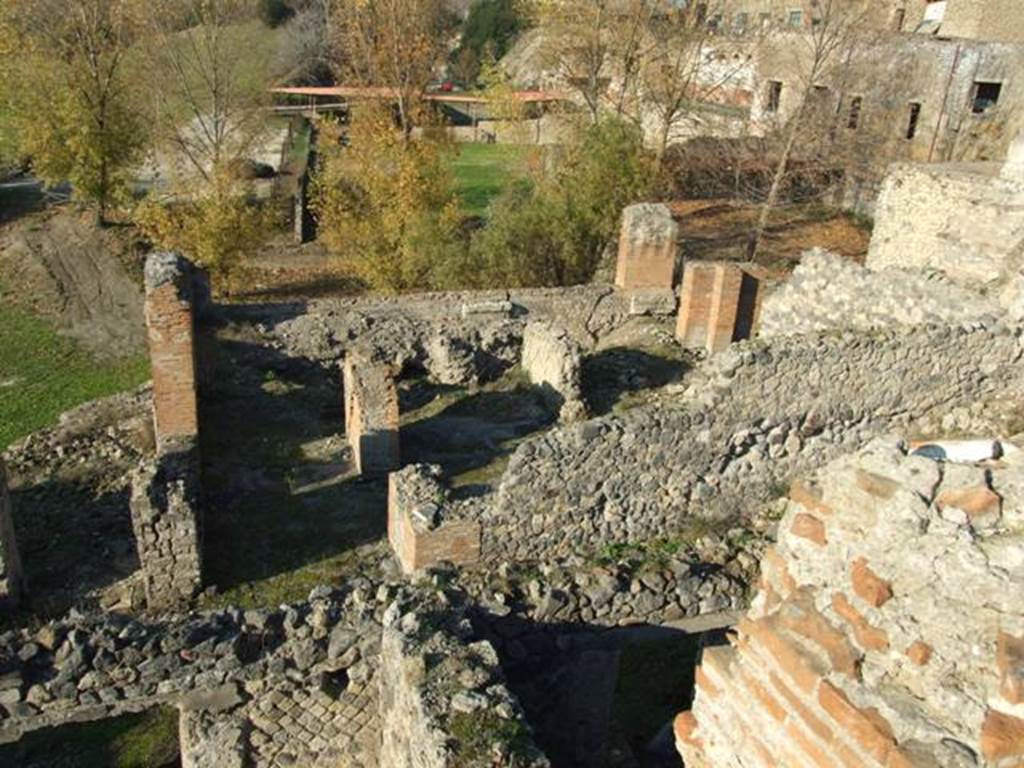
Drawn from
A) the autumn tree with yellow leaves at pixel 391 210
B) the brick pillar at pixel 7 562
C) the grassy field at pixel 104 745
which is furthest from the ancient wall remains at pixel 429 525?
the autumn tree with yellow leaves at pixel 391 210

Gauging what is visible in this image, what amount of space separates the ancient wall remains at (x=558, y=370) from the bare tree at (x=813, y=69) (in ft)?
27.0

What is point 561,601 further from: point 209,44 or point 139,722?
point 209,44

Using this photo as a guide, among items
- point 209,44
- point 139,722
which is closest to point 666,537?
point 139,722

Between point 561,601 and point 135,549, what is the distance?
513cm

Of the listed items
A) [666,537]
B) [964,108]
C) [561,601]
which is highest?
[964,108]

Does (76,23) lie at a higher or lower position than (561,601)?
higher

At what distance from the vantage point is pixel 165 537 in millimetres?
8195

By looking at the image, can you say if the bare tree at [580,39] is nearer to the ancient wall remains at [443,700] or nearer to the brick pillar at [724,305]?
the brick pillar at [724,305]

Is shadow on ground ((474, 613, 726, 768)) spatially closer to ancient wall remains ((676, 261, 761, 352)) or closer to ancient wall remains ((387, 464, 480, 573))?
ancient wall remains ((387, 464, 480, 573))

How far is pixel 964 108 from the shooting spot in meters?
24.5

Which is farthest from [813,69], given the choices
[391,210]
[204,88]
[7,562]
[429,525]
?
[204,88]

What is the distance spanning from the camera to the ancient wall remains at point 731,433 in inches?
321

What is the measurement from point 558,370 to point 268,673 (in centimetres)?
668

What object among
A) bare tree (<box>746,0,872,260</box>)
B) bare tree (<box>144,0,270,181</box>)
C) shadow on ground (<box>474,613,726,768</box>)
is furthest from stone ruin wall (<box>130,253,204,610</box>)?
bare tree (<box>746,0,872,260</box>)
